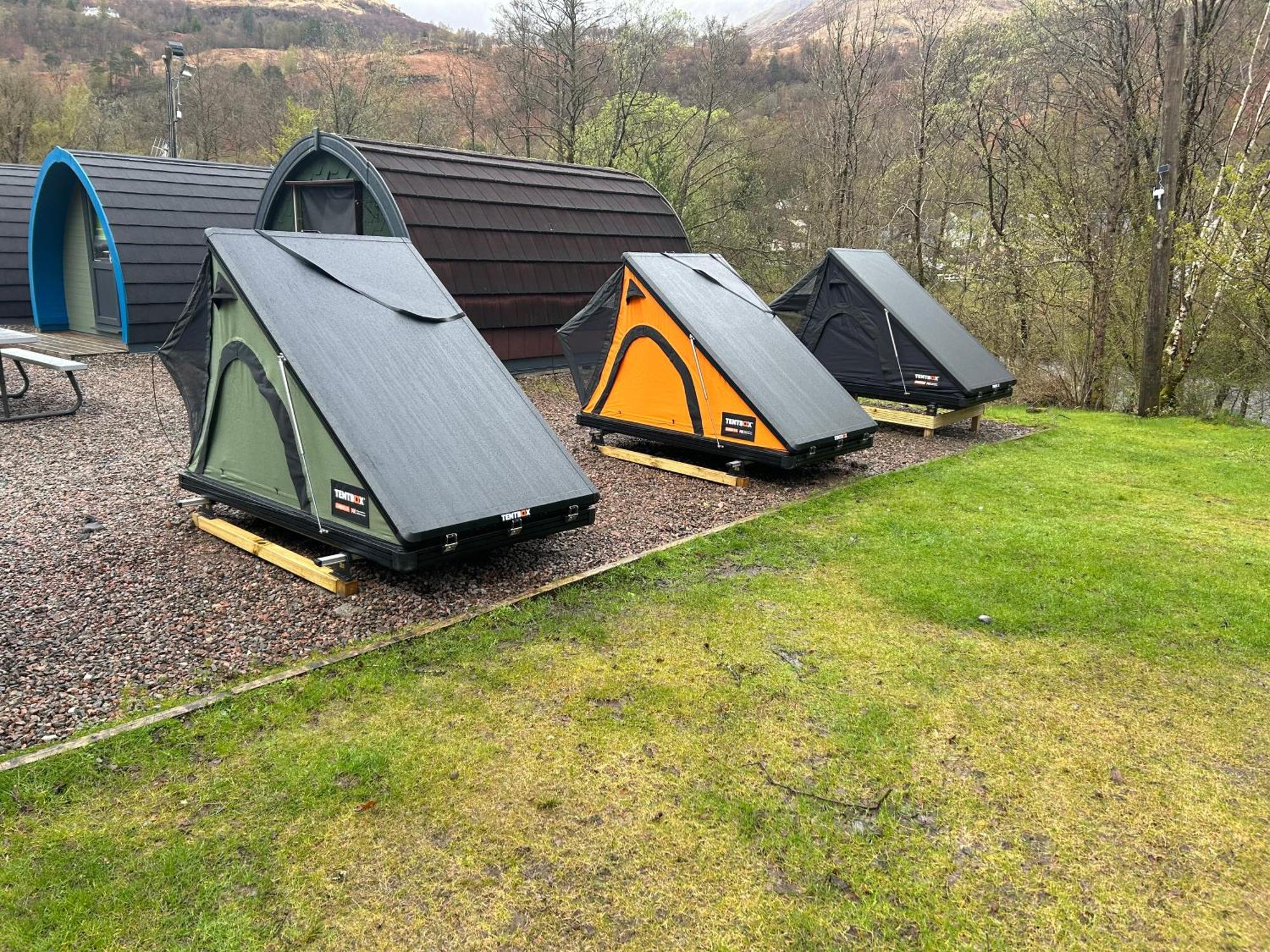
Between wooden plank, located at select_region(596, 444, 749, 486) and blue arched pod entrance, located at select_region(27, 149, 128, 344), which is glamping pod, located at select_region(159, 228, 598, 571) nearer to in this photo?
wooden plank, located at select_region(596, 444, 749, 486)

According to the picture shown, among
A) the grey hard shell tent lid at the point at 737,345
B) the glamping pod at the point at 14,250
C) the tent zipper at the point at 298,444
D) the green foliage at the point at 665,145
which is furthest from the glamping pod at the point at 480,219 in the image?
the green foliage at the point at 665,145

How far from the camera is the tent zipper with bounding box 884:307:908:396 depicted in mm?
10289

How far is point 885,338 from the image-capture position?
34.0ft

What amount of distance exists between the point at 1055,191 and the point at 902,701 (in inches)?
465

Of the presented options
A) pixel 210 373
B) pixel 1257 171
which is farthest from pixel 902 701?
pixel 1257 171

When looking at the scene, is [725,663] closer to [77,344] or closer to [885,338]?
[885,338]

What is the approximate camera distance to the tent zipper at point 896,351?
33.8 ft

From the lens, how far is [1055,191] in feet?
43.3

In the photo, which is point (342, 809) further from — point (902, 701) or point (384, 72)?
point (384, 72)

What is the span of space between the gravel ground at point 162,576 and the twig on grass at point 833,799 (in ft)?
7.38

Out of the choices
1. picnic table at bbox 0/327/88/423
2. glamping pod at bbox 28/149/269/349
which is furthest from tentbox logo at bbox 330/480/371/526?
glamping pod at bbox 28/149/269/349

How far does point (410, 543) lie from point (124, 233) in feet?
37.1

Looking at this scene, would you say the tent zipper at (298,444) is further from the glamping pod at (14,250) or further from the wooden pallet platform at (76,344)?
the glamping pod at (14,250)

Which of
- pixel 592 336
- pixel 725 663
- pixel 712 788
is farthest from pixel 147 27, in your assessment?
pixel 712 788
